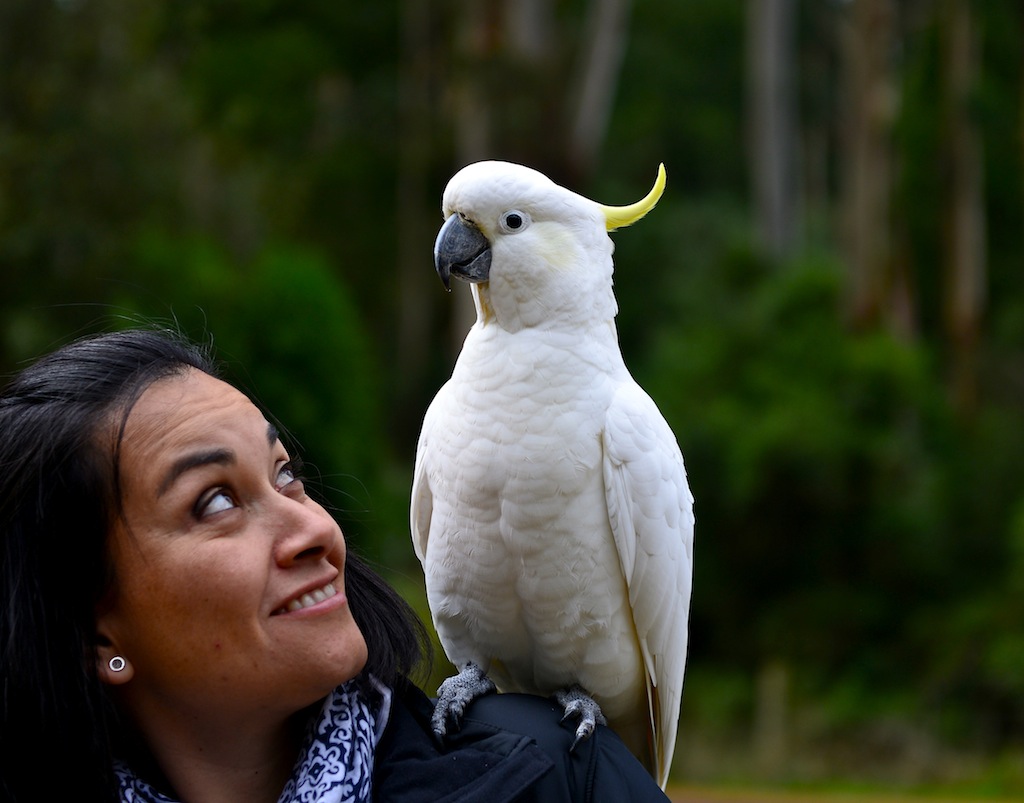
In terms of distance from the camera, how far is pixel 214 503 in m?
1.11

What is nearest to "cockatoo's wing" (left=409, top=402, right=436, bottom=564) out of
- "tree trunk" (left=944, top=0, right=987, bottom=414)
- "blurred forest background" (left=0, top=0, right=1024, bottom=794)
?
"blurred forest background" (left=0, top=0, right=1024, bottom=794)

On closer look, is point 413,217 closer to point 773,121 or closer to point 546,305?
point 773,121

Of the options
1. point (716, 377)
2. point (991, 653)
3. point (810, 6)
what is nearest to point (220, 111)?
point (716, 377)

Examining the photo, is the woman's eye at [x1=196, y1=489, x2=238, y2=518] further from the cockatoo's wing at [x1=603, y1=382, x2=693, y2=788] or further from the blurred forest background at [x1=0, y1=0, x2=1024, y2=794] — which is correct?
the blurred forest background at [x1=0, y1=0, x2=1024, y2=794]

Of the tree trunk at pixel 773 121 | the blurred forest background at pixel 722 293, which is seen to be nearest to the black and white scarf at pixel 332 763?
the blurred forest background at pixel 722 293

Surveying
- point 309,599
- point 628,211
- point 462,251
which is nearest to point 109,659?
point 309,599

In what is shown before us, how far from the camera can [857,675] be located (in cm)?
652

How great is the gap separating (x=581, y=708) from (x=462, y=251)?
0.58m

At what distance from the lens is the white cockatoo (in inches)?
55.0

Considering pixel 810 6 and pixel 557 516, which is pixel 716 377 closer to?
pixel 557 516

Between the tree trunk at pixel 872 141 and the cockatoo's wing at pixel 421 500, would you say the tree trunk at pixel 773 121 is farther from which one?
the cockatoo's wing at pixel 421 500

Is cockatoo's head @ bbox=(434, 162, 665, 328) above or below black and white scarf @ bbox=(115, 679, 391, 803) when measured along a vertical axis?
above

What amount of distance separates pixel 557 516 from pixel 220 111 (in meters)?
7.48

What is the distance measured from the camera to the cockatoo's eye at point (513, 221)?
4.72 ft
